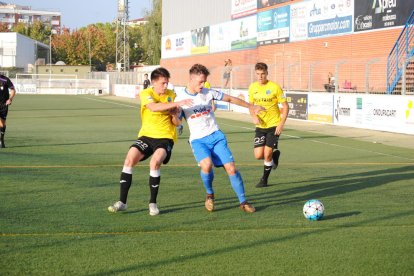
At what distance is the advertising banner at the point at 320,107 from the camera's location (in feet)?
87.1

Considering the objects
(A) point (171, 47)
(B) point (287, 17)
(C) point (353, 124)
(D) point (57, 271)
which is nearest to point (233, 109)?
(B) point (287, 17)

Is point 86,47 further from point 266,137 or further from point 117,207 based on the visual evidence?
point 117,207

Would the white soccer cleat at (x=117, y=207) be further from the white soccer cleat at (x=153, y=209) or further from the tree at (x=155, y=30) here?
the tree at (x=155, y=30)

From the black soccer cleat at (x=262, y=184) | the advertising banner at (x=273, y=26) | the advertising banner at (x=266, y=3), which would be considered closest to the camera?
the black soccer cleat at (x=262, y=184)

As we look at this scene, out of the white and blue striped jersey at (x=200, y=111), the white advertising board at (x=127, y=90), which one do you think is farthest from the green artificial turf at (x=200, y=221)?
the white advertising board at (x=127, y=90)

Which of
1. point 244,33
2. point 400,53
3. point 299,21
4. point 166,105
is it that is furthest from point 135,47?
point 166,105

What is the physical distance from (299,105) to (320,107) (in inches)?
79.6

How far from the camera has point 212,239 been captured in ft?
22.6

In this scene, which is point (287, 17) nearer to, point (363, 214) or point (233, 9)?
point (233, 9)

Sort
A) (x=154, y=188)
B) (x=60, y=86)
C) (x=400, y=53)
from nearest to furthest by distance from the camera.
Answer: (x=154, y=188) < (x=400, y=53) < (x=60, y=86)

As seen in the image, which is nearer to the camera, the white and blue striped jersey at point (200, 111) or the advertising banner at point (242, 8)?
the white and blue striped jersey at point (200, 111)

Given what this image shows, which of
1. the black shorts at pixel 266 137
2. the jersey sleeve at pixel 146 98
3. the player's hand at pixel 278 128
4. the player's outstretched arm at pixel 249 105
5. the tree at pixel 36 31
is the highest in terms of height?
the tree at pixel 36 31

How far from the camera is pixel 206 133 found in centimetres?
857

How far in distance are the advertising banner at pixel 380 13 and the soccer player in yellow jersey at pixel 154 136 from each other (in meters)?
22.3
